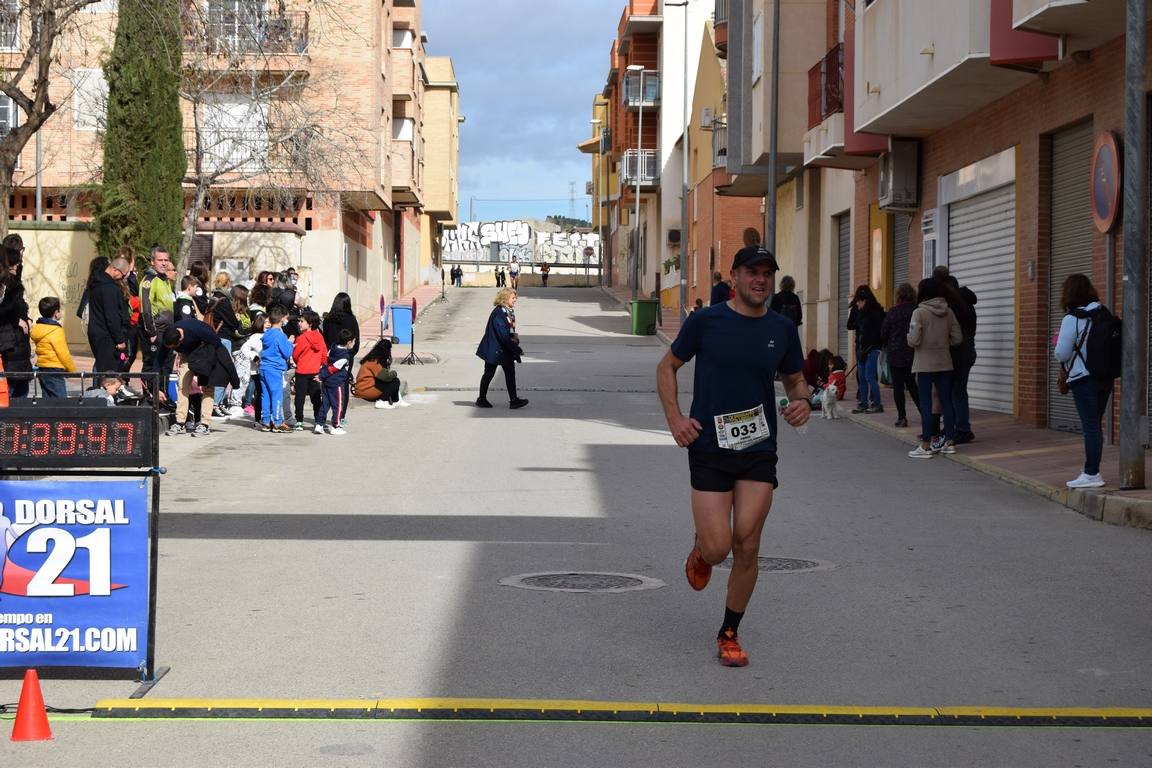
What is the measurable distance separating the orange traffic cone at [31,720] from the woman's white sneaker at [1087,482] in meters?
8.99

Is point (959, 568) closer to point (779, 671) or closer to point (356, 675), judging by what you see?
point (779, 671)

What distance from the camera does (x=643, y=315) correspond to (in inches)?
1898

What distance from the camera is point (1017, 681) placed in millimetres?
6551

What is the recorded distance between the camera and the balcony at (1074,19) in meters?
14.8

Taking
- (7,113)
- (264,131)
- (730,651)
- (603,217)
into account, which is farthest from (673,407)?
(603,217)

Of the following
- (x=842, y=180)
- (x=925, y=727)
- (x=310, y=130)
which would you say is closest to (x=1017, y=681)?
(x=925, y=727)

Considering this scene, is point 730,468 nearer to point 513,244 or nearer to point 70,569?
point 70,569

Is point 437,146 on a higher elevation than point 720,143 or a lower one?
higher

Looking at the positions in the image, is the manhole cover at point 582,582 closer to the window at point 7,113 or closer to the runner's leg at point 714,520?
the runner's leg at point 714,520

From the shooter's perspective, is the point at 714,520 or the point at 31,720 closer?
the point at 31,720

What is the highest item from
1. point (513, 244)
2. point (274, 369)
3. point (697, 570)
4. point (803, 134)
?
point (513, 244)

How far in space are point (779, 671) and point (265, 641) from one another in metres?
2.26

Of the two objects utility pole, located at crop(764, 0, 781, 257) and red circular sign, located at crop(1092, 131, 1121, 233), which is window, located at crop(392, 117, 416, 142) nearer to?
utility pole, located at crop(764, 0, 781, 257)

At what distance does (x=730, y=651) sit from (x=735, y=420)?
3.15 feet
